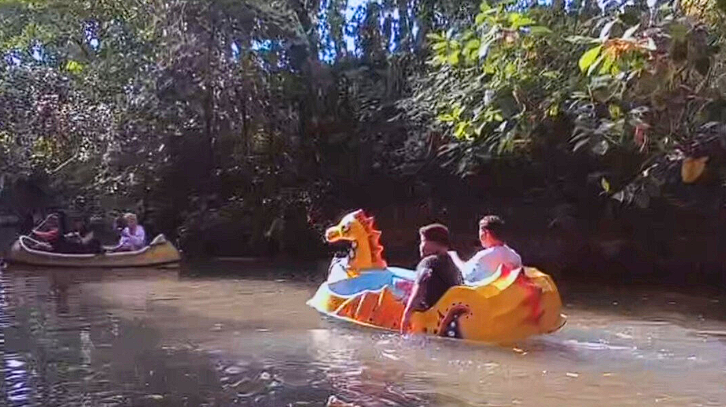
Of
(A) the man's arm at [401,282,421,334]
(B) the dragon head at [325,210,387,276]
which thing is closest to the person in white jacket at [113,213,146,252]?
(B) the dragon head at [325,210,387,276]

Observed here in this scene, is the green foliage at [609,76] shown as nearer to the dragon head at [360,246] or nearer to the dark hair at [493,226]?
the dark hair at [493,226]

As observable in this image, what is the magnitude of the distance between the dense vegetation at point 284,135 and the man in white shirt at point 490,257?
196 inches

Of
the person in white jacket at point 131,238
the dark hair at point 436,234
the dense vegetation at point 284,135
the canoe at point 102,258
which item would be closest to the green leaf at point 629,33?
the dark hair at point 436,234

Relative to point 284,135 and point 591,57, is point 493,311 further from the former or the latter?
point 284,135

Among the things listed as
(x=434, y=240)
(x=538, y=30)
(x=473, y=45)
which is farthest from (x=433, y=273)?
(x=538, y=30)

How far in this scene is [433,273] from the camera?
991cm

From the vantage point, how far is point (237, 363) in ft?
28.7

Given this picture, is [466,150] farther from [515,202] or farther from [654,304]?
[654,304]

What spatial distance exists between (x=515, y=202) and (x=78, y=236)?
350 inches

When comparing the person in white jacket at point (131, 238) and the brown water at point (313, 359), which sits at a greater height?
the person in white jacket at point (131, 238)

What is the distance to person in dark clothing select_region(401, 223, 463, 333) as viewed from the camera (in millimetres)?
9930

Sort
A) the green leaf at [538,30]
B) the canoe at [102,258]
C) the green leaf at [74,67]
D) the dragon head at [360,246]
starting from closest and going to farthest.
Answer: the green leaf at [538,30] → the dragon head at [360,246] → the canoe at [102,258] → the green leaf at [74,67]

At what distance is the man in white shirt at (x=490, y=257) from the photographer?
10078mm

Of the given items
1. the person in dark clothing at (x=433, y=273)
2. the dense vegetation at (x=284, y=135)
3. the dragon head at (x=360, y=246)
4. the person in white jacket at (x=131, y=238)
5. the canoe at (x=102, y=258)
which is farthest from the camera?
the person in white jacket at (x=131, y=238)
